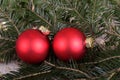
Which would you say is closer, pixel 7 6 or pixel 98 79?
pixel 98 79

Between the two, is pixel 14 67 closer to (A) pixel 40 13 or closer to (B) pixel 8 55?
(B) pixel 8 55

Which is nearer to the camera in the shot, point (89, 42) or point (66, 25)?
point (89, 42)

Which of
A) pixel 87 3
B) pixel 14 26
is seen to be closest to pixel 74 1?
pixel 87 3
